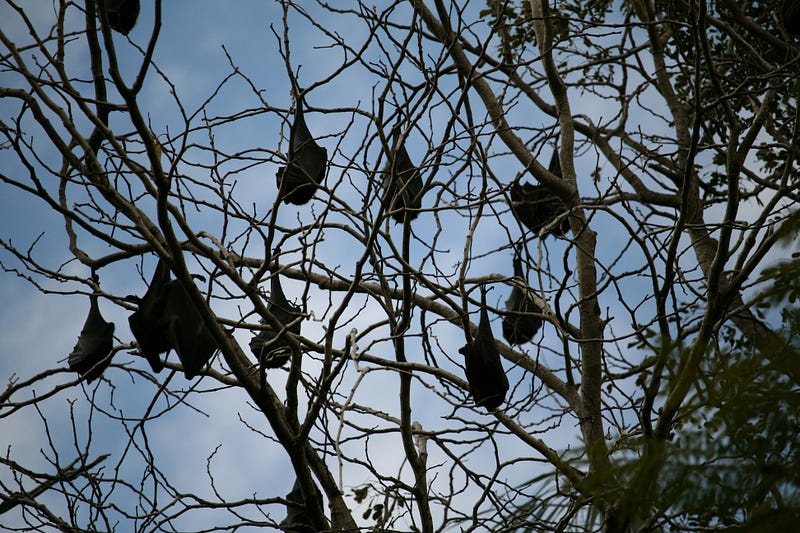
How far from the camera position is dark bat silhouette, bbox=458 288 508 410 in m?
5.83

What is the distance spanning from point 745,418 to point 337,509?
13.9 ft

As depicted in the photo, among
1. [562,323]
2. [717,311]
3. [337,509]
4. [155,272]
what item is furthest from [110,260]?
[717,311]

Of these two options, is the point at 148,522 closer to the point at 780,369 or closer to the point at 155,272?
the point at 155,272

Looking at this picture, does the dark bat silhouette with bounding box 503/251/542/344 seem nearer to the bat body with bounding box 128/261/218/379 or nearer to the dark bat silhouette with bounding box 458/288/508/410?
the dark bat silhouette with bounding box 458/288/508/410

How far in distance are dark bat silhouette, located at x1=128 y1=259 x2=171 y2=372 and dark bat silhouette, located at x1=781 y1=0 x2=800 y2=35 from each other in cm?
507

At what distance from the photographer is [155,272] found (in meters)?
5.54

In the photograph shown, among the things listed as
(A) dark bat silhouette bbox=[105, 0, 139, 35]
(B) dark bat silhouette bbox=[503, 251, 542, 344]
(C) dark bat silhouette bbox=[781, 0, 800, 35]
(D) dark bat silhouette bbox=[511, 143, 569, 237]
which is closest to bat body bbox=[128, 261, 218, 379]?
(A) dark bat silhouette bbox=[105, 0, 139, 35]

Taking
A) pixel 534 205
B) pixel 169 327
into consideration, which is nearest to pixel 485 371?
pixel 169 327

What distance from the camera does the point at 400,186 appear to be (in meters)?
5.21

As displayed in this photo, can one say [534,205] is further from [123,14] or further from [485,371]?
[123,14]

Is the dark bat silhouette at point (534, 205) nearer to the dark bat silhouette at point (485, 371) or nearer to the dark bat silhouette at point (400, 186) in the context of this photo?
the dark bat silhouette at point (400, 186)

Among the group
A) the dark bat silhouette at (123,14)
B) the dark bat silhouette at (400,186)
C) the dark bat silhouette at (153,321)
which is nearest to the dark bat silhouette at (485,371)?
the dark bat silhouette at (400,186)

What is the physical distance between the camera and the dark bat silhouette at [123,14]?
555 centimetres

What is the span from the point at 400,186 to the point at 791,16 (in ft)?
11.6
